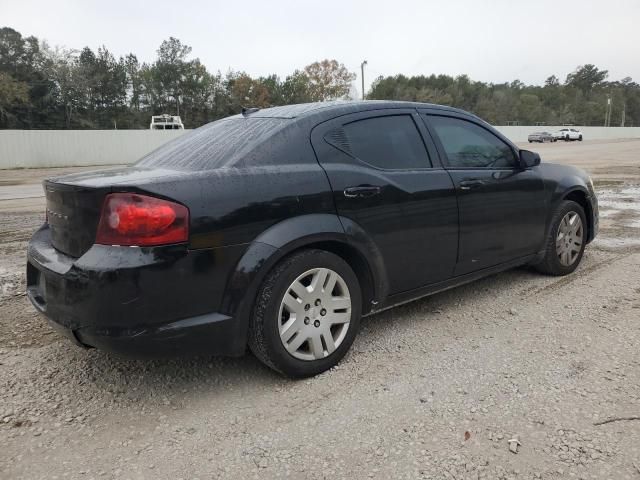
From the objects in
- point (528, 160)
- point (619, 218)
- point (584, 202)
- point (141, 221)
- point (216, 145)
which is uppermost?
point (216, 145)

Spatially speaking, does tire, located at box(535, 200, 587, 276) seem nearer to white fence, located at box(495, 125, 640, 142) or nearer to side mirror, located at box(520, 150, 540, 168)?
side mirror, located at box(520, 150, 540, 168)

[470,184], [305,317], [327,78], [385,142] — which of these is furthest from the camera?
[327,78]

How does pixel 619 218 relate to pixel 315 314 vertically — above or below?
below

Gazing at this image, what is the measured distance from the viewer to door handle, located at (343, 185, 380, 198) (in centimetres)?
305

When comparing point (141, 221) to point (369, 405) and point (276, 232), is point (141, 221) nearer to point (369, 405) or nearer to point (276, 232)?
point (276, 232)

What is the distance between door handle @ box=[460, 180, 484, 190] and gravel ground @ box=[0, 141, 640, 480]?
3.09ft

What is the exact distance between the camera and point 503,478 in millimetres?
2105

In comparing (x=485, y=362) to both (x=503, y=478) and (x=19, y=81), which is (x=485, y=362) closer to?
(x=503, y=478)

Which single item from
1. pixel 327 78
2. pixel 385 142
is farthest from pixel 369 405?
pixel 327 78

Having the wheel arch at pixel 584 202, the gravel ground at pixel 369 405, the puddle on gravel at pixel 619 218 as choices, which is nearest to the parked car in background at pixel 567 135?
the puddle on gravel at pixel 619 218

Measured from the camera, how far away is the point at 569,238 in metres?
4.71

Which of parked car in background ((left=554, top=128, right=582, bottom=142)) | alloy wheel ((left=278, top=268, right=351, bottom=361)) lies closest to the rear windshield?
alloy wheel ((left=278, top=268, right=351, bottom=361))

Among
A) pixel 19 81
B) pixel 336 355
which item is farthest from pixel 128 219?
pixel 19 81

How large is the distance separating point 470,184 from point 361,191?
1.03 meters
